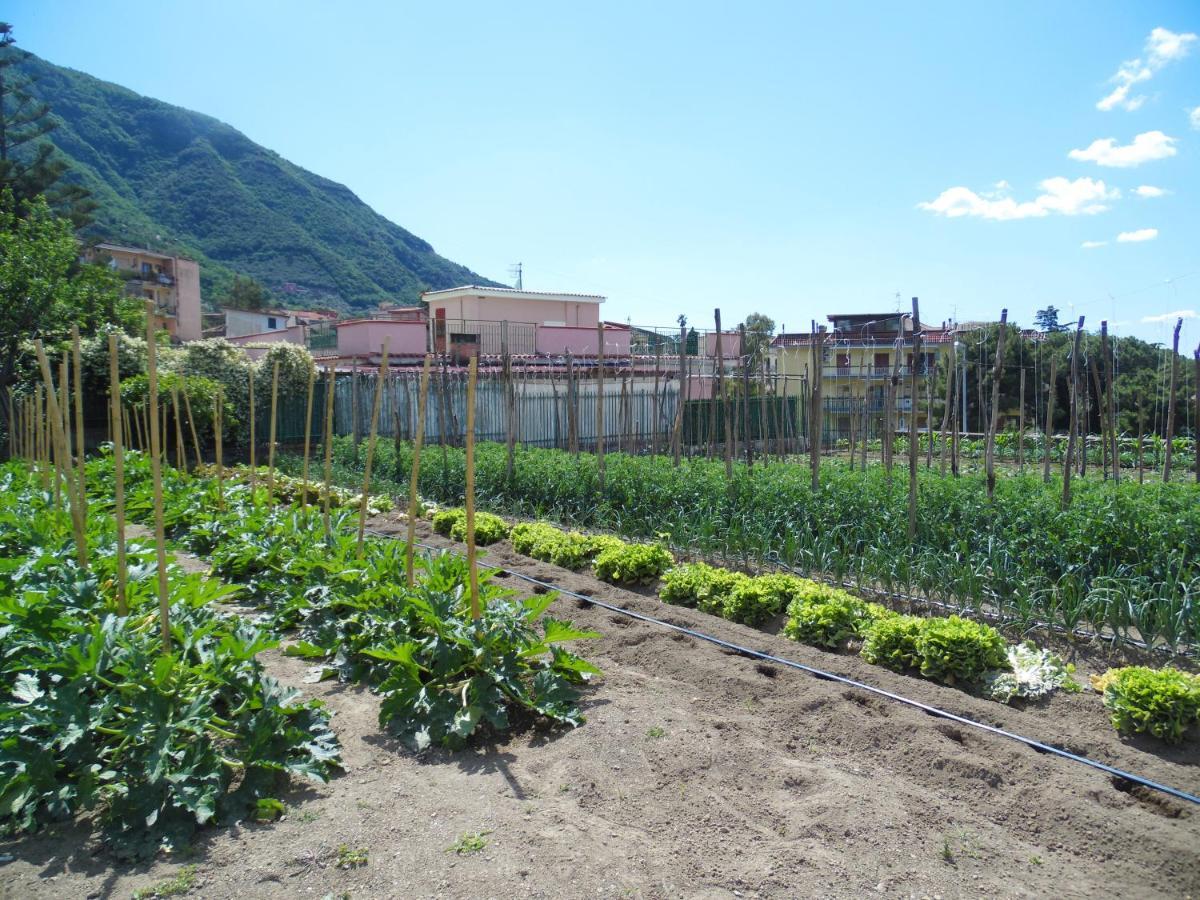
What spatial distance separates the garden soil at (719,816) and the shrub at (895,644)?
35cm

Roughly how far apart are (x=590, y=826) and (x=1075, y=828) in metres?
1.99

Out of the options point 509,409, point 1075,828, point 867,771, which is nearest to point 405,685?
point 867,771

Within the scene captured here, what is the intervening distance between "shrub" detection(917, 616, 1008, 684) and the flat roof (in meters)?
25.7

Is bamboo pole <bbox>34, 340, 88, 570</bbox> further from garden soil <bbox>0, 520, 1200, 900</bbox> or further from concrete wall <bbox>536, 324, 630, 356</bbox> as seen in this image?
concrete wall <bbox>536, 324, 630, 356</bbox>

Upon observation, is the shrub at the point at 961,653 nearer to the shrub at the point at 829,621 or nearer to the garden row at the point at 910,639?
the garden row at the point at 910,639

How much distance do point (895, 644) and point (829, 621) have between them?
479 mm

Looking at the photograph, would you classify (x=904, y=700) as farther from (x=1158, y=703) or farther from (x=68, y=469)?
(x=68, y=469)

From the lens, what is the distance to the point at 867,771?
379 centimetres

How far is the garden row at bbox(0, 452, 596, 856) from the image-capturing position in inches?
129

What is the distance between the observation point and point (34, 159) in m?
31.4

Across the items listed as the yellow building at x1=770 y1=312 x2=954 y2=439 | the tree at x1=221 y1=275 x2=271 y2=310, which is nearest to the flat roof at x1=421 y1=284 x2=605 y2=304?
the yellow building at x1=770 y1=312 x2=954 y2=439

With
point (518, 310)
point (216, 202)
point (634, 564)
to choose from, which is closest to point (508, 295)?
point (518, 310)

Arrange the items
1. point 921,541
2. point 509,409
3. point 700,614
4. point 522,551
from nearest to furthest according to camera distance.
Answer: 1. point 700,614
2. point 921,541
3. point 522,551
4. point 509,409

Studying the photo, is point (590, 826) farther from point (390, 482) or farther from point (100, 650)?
point (390, 482)
